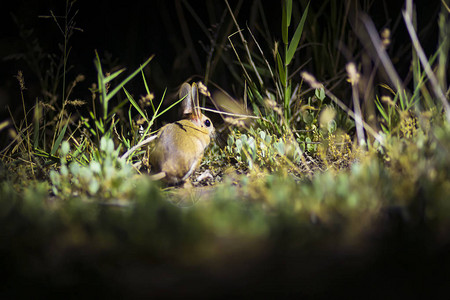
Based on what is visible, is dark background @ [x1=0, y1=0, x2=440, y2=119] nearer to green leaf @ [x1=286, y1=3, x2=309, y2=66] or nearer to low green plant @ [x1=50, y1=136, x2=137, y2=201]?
green leaf @ [x1=286, y1=3, x2=309, y2=66]

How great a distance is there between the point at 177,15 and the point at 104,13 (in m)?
0.69

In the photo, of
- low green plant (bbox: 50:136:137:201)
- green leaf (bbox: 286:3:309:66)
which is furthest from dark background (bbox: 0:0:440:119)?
low green plant (bbox: 50:136:137:201)

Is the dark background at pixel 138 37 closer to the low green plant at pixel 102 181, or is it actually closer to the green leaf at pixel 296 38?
the green leaf at pixel 296 38

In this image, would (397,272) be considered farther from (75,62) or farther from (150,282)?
(75,62)

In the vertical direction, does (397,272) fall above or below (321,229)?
below

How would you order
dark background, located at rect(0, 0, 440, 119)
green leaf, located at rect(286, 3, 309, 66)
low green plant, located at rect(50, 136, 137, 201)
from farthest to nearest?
dark background, located at rect(0, 0, 440, 119), green leaf, located at rect(286, 3, 309, 66), low green plant, located at rect(50, 136, 137, 201)

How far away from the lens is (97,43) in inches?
140

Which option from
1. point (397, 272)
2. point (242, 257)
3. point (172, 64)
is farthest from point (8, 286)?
point (172, 64)

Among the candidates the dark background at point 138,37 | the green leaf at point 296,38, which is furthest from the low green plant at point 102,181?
the dark background at point 138,37

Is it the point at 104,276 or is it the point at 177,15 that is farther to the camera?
the point at 177,15

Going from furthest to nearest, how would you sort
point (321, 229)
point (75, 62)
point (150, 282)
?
point (75, 62), point (321, 229), point (150, 282)

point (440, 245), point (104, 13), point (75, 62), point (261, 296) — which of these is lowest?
point (261, 296)

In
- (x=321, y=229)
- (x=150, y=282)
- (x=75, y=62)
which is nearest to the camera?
(x=150, y=282)

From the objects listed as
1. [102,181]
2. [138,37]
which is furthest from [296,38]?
[138,37]
